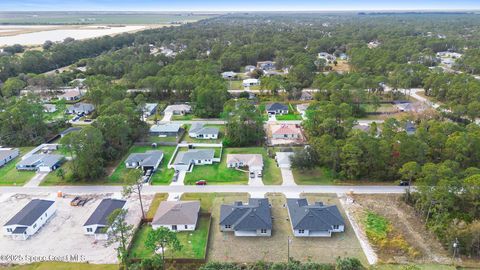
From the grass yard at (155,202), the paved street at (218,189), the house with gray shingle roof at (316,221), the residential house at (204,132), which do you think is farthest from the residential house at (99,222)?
the residential house at (204,132)

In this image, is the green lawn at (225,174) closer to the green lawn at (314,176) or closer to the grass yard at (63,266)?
the green lawn at (314,176)

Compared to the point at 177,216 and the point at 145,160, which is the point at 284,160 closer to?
the point at 177,216

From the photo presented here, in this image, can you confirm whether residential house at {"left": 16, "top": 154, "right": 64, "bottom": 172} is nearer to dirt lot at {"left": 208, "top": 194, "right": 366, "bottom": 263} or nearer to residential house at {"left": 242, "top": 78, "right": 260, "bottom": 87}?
dirt lot at {"left": 208, "top": 194, "right": 366, "bottom": 263}

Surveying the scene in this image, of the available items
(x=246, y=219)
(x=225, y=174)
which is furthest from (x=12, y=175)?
(x=246, y=219)

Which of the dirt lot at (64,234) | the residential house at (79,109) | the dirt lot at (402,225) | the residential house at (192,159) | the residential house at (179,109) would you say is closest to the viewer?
the dirt lot at (402,225)

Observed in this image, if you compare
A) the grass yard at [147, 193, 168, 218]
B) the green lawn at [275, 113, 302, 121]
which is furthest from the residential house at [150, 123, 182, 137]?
the green lawn at [275, 113, 302, 121]

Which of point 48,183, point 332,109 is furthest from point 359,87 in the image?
point 48,183
